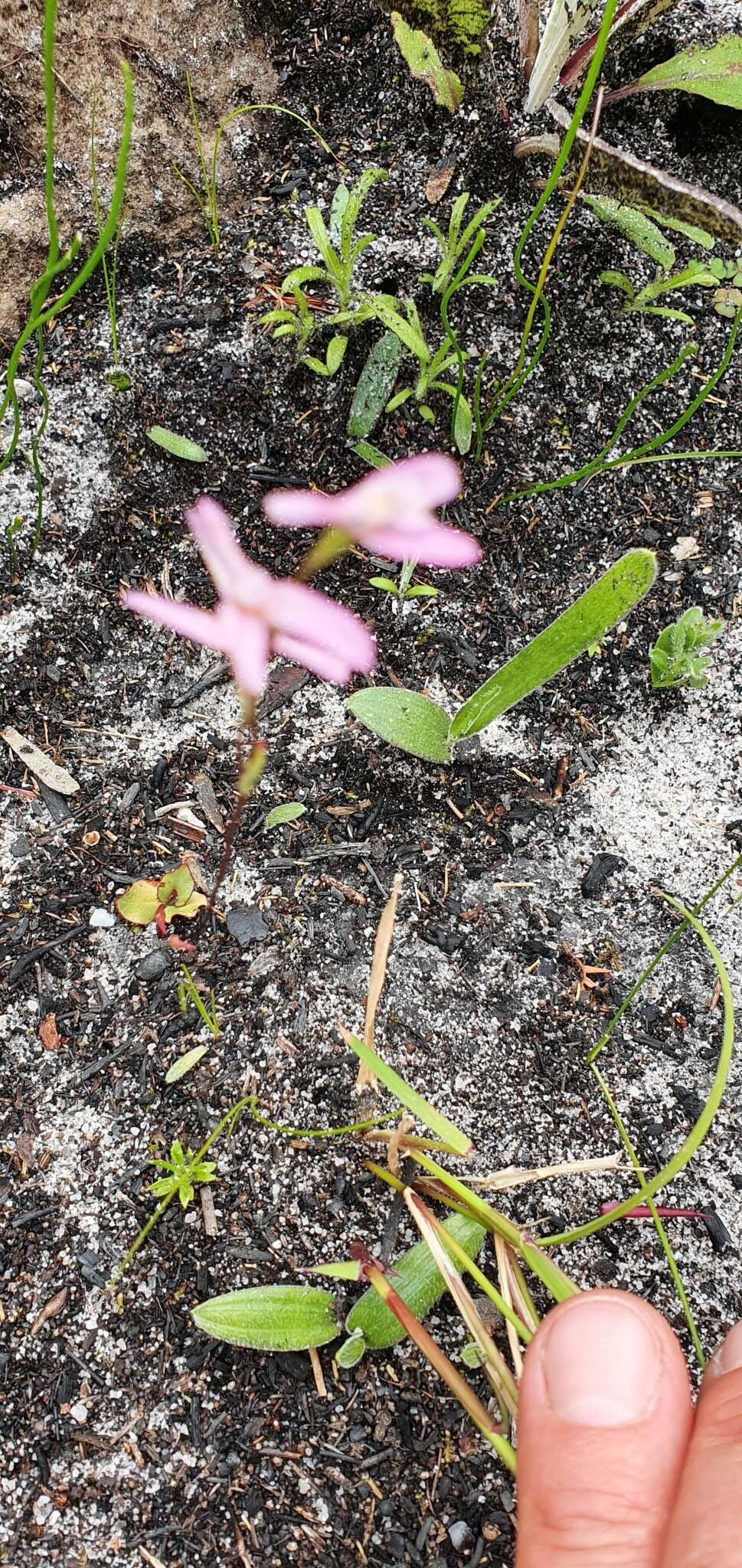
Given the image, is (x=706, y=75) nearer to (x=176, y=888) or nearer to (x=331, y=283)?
(x=331, y=283)

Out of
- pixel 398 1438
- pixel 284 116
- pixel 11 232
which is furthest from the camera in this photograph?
pixel 284 116

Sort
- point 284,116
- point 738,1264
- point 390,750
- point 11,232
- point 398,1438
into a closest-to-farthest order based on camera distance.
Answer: point 398,1438 < point 738,1264 < point 390,750 < point 11,232 < point 284,116

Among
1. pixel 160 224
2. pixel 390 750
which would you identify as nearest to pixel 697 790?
pixel 390 750

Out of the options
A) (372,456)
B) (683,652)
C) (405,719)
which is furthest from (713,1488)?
(372,456)

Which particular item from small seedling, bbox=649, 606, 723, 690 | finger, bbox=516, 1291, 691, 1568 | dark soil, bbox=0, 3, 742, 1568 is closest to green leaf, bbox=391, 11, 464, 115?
dark soil, bbox=0, 3, 742, 1568

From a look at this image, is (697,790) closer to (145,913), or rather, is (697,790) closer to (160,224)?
(145,913)

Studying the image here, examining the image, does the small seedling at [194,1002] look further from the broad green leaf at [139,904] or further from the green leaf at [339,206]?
the green leaf at [339,206]

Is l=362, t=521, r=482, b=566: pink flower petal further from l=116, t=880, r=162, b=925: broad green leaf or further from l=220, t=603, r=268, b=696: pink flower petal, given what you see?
l=116, t=880, r=162, b=925: broad green leaf
